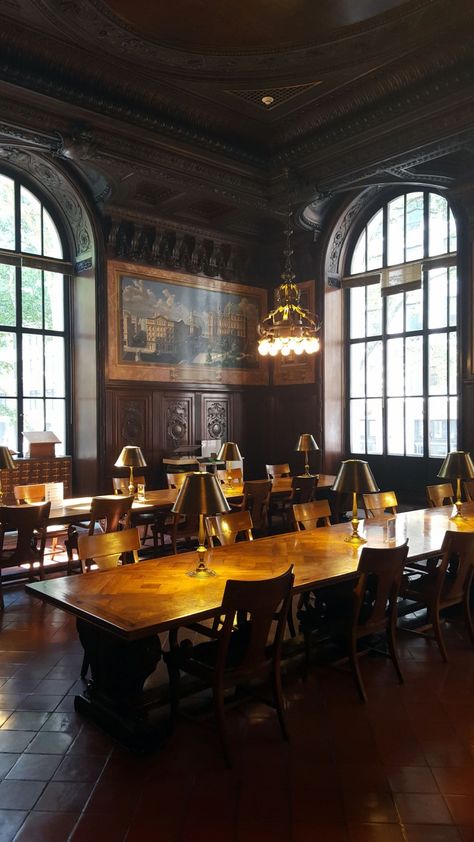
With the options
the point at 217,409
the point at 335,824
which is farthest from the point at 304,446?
the point at 335,824

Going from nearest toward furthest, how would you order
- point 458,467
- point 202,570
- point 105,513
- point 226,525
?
point 202,570 < point 226,525 < point 458,467 < point 105,513

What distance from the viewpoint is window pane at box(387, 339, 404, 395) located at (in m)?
11.0

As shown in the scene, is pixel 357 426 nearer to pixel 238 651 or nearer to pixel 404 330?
pixel 404 330

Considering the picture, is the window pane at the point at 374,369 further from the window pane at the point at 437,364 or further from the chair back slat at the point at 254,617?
the chair back slat at the point at 254,617

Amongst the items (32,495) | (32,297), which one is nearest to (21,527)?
(32,495)

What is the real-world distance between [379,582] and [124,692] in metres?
1.70

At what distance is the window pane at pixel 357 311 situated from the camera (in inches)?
456

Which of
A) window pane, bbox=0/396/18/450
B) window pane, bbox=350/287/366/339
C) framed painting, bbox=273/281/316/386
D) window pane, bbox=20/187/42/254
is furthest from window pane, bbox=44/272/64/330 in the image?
window pane, bbox=350/287/366/339

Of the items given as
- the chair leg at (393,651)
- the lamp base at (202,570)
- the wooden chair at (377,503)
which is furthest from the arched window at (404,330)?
the lamp base at (202,570)

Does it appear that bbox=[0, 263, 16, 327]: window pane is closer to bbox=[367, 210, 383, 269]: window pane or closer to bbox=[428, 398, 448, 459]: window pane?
bbox=[367, 210, 383, 269]: window pane

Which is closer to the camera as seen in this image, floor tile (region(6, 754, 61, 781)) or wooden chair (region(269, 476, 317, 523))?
floor tile (region(6, 754, 61, 781))

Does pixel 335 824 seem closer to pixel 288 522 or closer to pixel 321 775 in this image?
pixel 321 775

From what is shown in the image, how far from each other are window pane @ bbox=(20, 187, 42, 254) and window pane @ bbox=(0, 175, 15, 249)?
0.16 metres

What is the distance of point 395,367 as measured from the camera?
11.1 meters
